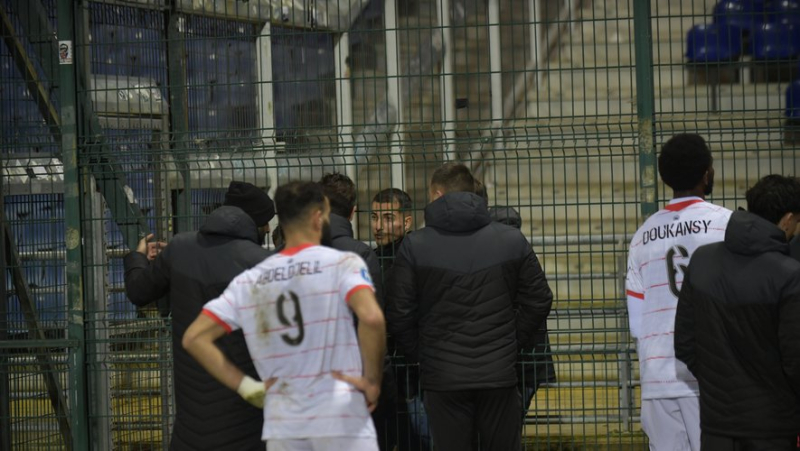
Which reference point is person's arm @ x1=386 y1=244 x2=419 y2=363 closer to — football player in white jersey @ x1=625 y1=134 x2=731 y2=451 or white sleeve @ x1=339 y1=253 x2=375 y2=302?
football player in white jersey @ x1=625 y1=134 x2=731 y2=451

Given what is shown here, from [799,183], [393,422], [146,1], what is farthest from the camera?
[146,1]

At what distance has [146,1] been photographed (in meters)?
7.73

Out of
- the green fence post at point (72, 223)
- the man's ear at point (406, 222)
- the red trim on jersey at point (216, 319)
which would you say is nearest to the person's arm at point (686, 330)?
the red trim on jersey at point (216, 319)

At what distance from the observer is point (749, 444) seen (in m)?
5.07

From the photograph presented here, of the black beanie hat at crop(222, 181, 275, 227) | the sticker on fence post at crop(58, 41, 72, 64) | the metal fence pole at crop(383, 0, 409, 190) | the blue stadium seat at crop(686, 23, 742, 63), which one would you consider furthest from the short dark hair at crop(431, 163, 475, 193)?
the sticker on fence post at crop(58, 41, 72, 64)

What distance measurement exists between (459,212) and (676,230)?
1.17 m

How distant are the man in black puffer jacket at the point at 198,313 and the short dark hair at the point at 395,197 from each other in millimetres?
1149

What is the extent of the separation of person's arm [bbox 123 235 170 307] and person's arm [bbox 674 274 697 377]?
259 centimetres

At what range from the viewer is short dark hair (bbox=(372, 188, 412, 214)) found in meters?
7.04

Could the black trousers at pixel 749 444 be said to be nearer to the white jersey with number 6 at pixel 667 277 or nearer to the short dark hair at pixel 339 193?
the white jersey with number 6 at pixel 667 277

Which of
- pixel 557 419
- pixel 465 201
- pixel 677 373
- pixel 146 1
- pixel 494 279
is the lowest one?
pixel 557 419

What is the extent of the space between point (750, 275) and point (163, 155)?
3957mm

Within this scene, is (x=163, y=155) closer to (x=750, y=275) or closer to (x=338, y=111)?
(x=338, y=111)

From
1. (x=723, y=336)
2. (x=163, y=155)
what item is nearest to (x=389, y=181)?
(x=163, y=155)
